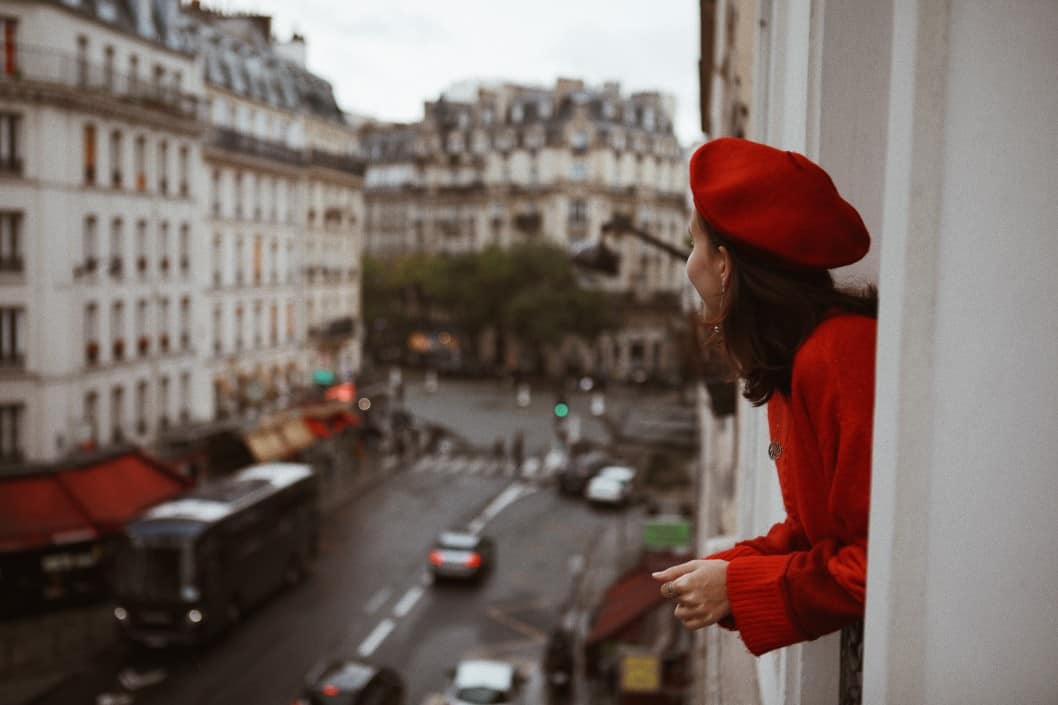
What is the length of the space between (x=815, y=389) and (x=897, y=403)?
1.49 feet

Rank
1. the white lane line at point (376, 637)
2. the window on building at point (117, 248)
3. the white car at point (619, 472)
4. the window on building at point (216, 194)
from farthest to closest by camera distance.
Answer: the white car at point (619, 472)
the window on building at point (216, 194)
the window on building at point (117, 248)
the white lane line at point (376, 637)

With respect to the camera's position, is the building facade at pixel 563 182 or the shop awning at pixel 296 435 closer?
the shop awning at pixel 296 435

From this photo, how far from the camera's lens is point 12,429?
2950 cm

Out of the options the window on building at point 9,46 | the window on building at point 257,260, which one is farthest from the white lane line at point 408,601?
the window on building at point 257,260

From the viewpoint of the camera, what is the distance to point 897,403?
5.56 ft

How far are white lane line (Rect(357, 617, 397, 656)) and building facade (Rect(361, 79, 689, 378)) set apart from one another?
170ft

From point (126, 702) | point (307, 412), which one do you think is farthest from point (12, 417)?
point (307, 412)

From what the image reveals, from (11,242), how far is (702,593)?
31.1 metres

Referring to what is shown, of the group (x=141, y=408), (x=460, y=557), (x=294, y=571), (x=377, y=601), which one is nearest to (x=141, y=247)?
(x=141, y=408)

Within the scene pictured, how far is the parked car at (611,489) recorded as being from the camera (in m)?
43.6

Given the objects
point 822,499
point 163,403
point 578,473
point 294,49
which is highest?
point 294,49

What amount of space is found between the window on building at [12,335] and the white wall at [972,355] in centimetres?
3124

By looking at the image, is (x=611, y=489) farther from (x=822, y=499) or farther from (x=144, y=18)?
(x=822, y=499)

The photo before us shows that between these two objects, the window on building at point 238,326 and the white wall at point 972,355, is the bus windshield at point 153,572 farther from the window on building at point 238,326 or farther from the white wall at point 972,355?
the white wall at point 972,355
